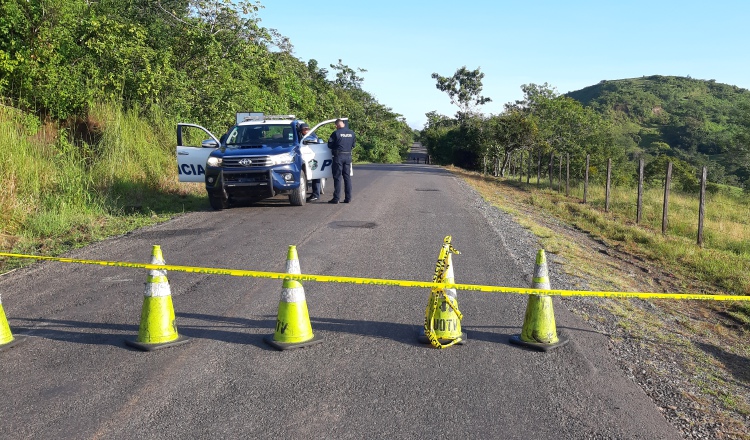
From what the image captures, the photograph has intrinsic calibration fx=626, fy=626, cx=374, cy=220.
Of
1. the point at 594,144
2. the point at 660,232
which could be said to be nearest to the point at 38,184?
the point at 660,232

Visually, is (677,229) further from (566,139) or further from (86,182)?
(566,139)

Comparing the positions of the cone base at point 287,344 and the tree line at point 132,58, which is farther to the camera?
the tree line at point 132,58

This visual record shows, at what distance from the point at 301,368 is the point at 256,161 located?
8170 millimetres

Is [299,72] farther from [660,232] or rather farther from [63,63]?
[660,232]

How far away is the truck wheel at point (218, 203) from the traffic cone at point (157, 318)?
24.9 ft

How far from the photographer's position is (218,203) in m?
12.9

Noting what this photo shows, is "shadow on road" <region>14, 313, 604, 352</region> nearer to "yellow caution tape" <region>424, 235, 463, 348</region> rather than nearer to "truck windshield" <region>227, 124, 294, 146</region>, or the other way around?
"yellow caution tape" <region>424, 235, 463, 348</region>

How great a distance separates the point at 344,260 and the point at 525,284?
2376 mm

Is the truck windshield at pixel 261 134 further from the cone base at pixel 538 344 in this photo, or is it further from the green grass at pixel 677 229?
the cone base at pixel 538 344

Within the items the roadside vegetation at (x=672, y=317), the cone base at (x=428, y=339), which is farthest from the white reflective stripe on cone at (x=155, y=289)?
the roadside vegetation at (x=672, y=317)

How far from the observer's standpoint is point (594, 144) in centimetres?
3772

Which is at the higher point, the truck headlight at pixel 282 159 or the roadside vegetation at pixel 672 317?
the truck headlight at pixel 282 159

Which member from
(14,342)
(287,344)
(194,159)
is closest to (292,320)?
(287,344)

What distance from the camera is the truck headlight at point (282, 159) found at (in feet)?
40.7
